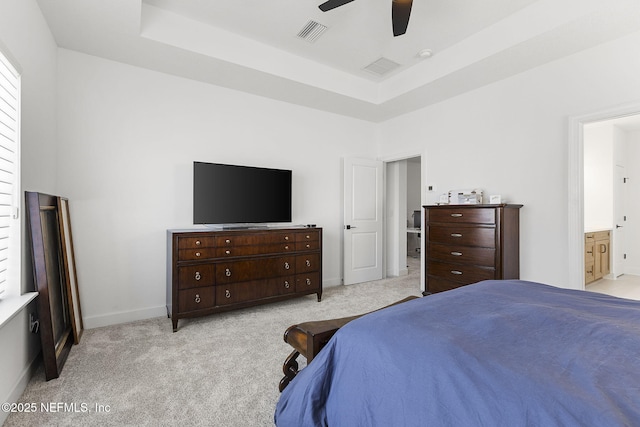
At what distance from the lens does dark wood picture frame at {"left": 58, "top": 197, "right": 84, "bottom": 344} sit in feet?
8.32

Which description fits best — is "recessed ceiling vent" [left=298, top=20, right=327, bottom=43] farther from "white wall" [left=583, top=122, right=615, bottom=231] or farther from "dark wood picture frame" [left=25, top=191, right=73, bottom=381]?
"white wall" [left=583, top=122, right=615, bottom=231]

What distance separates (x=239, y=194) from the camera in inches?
142

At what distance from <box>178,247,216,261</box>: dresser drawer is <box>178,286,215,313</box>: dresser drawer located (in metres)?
0.32

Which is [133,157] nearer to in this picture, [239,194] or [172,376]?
[239,194]

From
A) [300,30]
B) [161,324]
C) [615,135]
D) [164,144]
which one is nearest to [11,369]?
[161,324]

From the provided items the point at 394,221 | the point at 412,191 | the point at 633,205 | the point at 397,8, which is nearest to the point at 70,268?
the point at 397,8

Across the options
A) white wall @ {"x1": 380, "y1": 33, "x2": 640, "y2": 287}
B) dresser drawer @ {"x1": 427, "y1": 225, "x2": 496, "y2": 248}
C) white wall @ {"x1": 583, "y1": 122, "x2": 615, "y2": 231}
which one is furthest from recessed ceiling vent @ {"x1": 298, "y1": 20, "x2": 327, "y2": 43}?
white wall @ {"x1": 583, "y1": 122, "x2": 615, "y2": 231}

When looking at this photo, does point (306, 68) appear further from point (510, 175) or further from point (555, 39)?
point (510, 175)

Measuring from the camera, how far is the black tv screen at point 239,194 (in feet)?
11.1

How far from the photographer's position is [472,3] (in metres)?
2.71

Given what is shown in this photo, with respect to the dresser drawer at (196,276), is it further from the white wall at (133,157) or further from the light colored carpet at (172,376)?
the white wall at (133,157)

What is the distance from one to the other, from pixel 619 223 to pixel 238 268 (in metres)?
6.56

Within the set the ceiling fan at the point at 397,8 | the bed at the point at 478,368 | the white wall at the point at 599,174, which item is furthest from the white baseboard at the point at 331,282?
the white wall at the point at 599,174

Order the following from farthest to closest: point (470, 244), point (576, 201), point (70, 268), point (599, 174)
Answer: point (599, 174)
point (470, 244)
point (576, 201)
point (70, 268)
